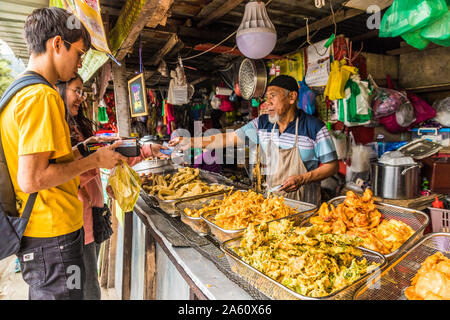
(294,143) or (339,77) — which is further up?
(339,77)

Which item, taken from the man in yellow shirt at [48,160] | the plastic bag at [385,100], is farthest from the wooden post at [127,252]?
the plastic bag at [385,100]

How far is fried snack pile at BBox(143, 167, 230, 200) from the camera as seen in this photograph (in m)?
2.52

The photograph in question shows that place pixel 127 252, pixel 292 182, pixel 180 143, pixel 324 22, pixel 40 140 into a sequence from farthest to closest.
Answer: pixel 324 22, pixel 127 252, pixel 180 143, pixel 292 182, pixel 40 140

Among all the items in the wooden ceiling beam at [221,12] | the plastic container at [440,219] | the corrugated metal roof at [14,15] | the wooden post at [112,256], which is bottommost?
the wooden post at [112,256]

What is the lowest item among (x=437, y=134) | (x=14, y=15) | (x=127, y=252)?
(x=127, y=252)

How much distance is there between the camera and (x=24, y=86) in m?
1.40

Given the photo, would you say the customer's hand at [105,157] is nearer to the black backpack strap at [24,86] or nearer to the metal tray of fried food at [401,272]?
the black backpack strap at [24,86]

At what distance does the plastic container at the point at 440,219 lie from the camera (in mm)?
2844

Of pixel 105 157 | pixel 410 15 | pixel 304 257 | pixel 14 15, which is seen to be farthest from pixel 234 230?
Answer: pixel 14 15

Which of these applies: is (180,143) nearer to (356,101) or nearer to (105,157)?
(105,157)

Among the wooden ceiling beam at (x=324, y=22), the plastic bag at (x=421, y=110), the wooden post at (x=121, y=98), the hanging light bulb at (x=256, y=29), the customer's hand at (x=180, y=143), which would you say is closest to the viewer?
the hanging light bulb at (x=256, y=29)

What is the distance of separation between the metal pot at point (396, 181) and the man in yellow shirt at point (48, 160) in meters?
3.36

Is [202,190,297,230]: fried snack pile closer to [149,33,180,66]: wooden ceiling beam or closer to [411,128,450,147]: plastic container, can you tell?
[149,33,180,66]: wooden ceiling beam

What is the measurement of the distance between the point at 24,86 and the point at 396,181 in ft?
12.8
